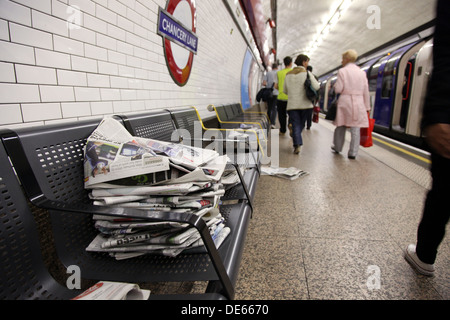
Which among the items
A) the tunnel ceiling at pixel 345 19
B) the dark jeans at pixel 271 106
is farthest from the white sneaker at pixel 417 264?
the tunnel ceiling at pixel 345 19

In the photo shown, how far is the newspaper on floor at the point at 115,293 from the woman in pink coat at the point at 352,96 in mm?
3923

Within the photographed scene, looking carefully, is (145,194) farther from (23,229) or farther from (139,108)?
(139,108)

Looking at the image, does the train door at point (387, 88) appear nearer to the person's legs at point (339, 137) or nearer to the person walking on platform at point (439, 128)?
the person's legs at point (339, 137)

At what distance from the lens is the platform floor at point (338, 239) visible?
1.33m

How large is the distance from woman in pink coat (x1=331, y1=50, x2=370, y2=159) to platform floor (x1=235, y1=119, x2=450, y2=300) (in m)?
0.90

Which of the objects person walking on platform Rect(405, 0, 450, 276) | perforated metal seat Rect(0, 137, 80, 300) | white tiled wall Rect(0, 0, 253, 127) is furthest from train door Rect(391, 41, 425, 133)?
perforated metal seat Rect(0, 137, 80, 300)

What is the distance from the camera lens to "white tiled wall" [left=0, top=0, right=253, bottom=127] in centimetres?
107

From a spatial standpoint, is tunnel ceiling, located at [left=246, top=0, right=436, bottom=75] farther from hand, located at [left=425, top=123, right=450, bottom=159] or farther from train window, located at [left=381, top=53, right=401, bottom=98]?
hand, located at [left=425, top=123, right=450, bottom=159]

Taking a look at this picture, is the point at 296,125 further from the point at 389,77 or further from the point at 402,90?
the point at 389,77

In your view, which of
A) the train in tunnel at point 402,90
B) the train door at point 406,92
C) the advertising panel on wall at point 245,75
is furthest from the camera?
the advertising panel on wall at point 245,75

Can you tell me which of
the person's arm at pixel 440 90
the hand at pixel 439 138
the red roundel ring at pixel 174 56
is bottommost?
the hand at pixel 439 138

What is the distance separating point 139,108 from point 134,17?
722mm

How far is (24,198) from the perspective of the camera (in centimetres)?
79

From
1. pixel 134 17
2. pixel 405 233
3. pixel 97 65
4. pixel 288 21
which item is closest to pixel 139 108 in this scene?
pixel 97 65
